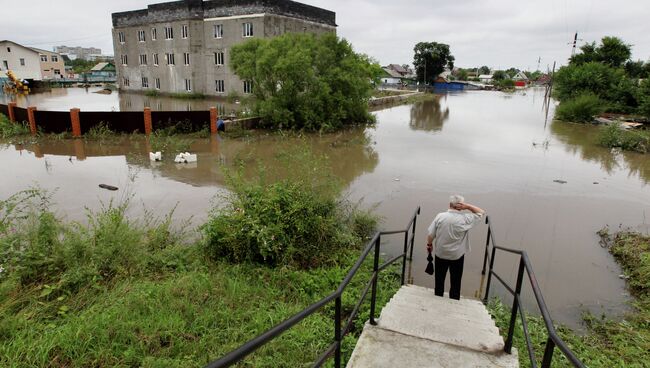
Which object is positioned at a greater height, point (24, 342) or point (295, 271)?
point (24, 342)

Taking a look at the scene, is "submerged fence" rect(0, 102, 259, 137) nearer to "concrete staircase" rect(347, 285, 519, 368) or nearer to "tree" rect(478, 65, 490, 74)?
"concrete staircase" rect(347, 285, 519, 368)

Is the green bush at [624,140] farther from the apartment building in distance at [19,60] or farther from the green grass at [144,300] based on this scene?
the apartment building in distance at [19,60]

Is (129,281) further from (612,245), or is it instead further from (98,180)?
(612,245)

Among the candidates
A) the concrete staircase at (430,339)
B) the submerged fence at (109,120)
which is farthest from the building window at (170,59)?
the concrete staircase at (430,339)

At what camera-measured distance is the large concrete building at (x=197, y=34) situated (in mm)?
29953

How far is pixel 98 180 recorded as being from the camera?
10.7 m

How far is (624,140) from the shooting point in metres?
17.5

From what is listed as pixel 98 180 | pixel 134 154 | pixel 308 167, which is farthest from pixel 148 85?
pixel 308 167

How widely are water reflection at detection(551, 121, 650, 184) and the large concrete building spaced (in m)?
20.4

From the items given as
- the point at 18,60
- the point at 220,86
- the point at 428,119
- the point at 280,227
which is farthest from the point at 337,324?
the point at 18,60

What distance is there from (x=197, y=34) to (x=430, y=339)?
3472cm

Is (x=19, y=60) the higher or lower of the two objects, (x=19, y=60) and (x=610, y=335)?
the higher

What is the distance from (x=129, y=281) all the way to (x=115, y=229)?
983mm

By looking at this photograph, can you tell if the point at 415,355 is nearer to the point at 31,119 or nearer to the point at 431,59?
the point at 31,119
